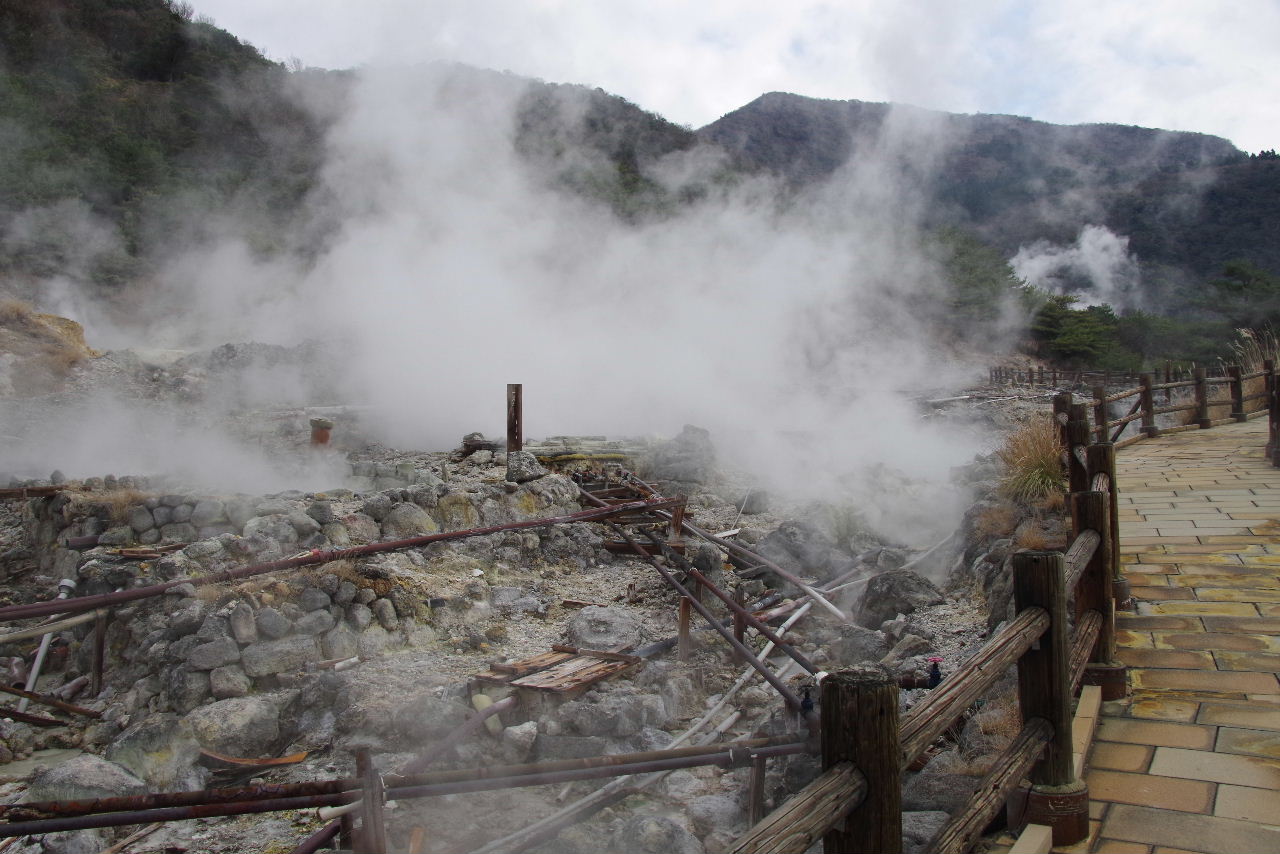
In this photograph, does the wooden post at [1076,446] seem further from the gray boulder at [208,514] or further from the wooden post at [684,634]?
the gray boulder at [208,514]

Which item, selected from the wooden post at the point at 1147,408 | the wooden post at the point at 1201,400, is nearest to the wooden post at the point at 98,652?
the wooden post at the point at 1147,408

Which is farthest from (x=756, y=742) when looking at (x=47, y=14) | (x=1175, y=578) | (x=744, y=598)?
(x=47, y=14)

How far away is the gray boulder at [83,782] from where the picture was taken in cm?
328

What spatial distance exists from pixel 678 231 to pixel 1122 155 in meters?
42.2

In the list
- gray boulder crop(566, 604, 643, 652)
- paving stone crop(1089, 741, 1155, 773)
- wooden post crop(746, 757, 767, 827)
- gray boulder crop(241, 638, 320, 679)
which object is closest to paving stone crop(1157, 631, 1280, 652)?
paving stone crop(1089, 741, 1155, 773)

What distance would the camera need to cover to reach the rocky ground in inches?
131

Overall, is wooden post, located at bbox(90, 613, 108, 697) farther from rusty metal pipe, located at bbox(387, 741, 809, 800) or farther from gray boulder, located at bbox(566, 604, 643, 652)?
rusty metal pipe, located at bbox(387, 741, 809, 800)

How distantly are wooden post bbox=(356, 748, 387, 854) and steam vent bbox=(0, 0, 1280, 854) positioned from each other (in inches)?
0.6

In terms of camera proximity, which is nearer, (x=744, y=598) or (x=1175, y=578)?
(x=1175, y=578)

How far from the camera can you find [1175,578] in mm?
3748

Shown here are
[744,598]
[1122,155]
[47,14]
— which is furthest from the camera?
[1122,155]

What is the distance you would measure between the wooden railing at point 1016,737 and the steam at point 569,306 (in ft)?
Result: 18.6

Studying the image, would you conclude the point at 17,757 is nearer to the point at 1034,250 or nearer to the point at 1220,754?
the point at 1220,754

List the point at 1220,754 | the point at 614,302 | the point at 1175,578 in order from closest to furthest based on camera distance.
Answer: the point at 1220,754 < the point at 1175,578 < the point at 614,302
